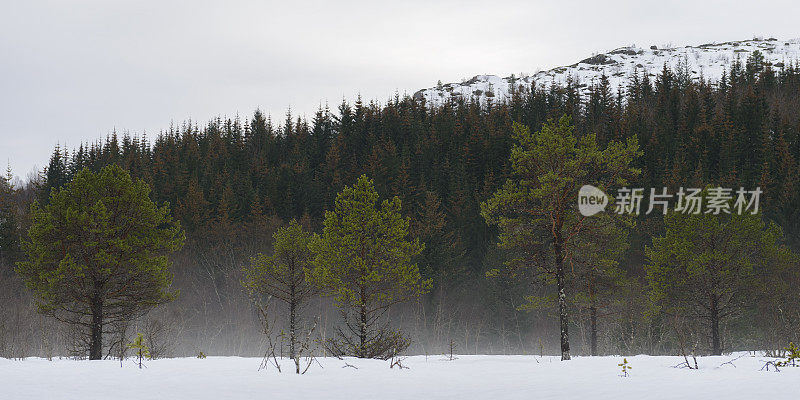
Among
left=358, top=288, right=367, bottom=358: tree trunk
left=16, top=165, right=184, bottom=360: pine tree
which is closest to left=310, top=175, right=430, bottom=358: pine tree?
left=358, top=288, right=367, bottom=358: tree trunk

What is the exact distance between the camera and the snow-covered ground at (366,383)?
9578 mm

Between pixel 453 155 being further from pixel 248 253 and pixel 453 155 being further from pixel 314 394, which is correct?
pixel 314 394

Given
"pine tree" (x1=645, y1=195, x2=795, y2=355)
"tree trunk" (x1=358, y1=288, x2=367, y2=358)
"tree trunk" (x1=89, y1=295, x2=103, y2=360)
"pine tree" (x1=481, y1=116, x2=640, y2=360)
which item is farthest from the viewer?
"pine tree" (x1=645, y1=195, x2=795, y2=355)

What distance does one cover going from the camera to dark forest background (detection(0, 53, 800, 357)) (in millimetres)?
40219

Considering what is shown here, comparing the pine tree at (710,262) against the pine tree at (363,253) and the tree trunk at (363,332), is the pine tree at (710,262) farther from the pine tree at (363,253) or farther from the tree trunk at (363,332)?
the tree trunk at (363,332)

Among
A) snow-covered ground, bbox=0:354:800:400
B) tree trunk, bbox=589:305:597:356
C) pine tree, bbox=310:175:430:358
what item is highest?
pine tree, bbox=310:175:430:358

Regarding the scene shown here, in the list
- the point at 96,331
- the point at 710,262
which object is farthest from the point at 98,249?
the point at 710,262

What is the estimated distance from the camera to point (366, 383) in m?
11.3

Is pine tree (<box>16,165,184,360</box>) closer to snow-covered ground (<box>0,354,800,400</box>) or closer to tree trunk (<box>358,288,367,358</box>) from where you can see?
tree trunk (<box>358,288,367,358</box>)

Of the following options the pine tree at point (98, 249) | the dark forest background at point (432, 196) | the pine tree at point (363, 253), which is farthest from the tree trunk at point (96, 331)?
the pine tree at point (363, 253)

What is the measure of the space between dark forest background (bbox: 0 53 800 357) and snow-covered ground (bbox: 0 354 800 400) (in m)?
10.4

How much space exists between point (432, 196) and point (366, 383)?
5039cm

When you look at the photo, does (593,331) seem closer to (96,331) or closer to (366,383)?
(366,383)

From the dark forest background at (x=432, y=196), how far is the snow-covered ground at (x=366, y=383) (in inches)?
411
